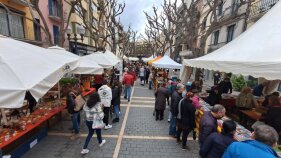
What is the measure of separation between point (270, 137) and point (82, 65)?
6226 mm

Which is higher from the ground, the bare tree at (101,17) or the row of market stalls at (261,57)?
the bare tree at (101,17)

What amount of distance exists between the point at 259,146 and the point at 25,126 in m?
5.08

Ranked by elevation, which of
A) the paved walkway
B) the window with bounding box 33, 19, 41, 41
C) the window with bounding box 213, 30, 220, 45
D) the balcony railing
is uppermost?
the balcony railing

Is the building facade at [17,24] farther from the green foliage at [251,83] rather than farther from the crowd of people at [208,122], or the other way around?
the green foliage at [251,83]

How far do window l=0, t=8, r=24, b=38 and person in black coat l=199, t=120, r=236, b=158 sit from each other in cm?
1457

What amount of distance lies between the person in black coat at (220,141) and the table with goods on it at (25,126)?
412 centimetres

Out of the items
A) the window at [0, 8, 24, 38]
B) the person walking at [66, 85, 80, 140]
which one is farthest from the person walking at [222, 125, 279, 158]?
the window at [0, 8, 24, 38]

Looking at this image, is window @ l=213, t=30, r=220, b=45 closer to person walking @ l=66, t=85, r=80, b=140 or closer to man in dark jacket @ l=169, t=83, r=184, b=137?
man in dark jacket @ l=169, t=83, r=184, b=137

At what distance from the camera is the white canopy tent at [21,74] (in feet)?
7.96

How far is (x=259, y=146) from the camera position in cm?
190

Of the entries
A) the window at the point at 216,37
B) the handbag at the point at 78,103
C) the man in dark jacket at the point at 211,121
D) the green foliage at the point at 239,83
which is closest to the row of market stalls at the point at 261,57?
the man in dark jacket at the point at 211,121

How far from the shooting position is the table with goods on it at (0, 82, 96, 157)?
4002 mm

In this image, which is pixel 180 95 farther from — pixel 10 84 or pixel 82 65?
pixel 10 84

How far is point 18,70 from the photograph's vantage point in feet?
9.14
